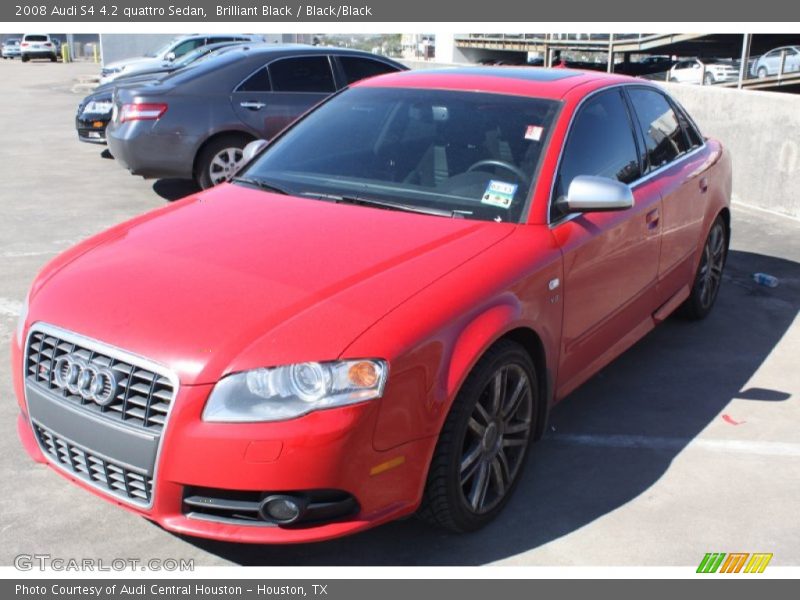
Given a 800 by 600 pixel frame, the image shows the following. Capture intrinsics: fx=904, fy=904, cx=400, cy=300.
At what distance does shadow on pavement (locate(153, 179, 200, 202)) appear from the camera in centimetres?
1019

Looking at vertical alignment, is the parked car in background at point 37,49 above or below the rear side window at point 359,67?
below

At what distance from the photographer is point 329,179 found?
4.37 metres

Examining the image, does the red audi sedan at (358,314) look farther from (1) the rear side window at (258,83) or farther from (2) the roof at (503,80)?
(1) the rear side window at (258,83)

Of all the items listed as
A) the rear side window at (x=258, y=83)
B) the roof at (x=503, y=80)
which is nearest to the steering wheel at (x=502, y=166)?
the roof at (x=503, y=80)

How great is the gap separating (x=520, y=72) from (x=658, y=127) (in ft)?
A: 3.56

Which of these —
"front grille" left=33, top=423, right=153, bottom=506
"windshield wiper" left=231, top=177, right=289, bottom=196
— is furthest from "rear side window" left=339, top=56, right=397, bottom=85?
"front grille" left=33, top=423, right=153, bottom=506

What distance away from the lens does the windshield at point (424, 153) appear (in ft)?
13.5

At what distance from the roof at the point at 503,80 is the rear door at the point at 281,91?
4579mm

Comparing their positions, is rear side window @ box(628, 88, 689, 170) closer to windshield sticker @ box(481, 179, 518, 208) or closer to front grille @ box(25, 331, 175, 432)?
windshield sticker @ box(481, 179, 518, 208)

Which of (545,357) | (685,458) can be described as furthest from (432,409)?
(685,458)

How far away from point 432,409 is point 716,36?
3783 centimetres

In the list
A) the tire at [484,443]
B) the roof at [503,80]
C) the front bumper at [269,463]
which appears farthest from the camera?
the roof at [503,80]

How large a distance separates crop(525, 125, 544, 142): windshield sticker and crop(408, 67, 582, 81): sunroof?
525mm

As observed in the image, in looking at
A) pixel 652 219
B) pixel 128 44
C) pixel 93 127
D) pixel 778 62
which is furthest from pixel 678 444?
pixel 128 44
